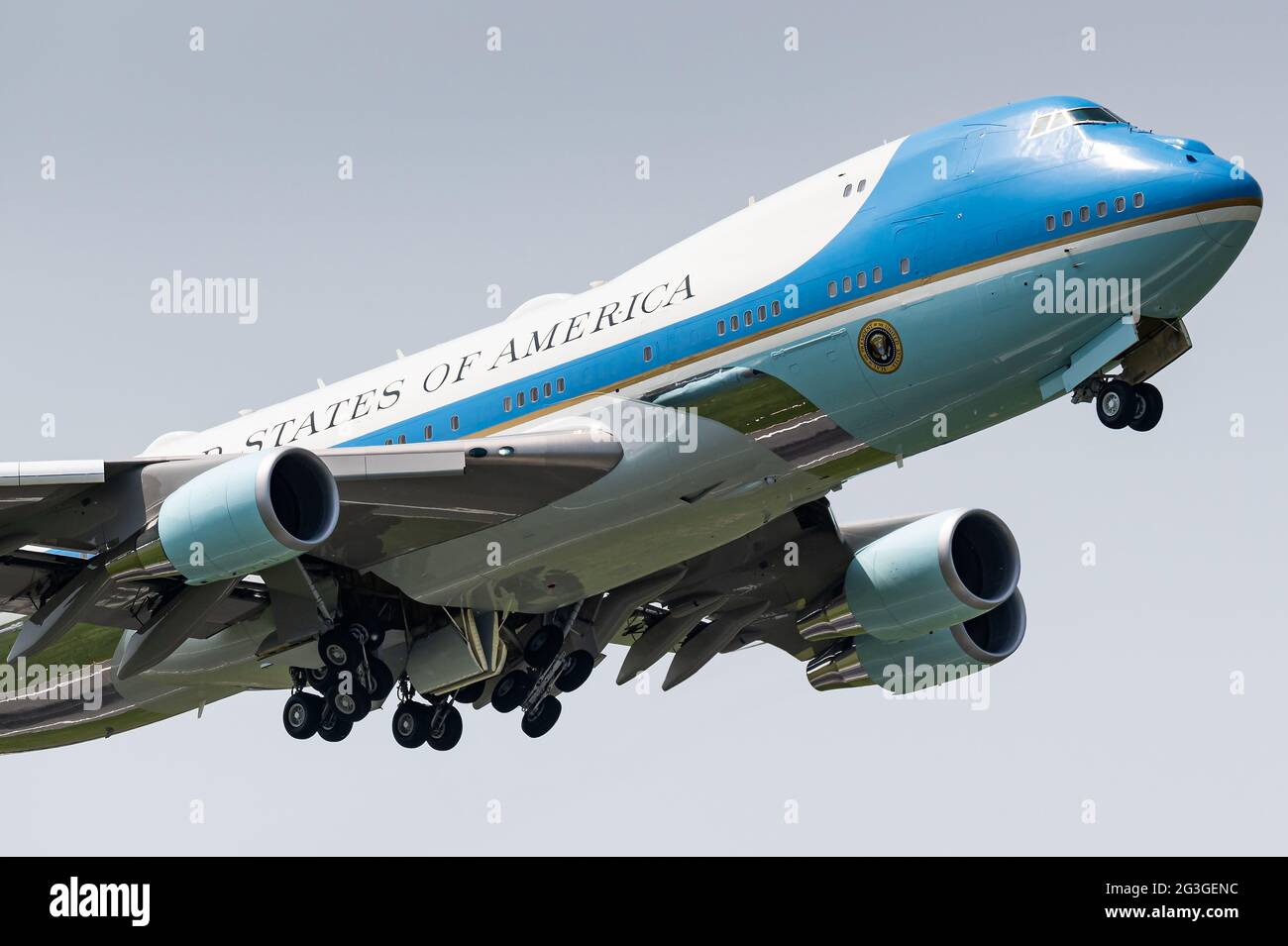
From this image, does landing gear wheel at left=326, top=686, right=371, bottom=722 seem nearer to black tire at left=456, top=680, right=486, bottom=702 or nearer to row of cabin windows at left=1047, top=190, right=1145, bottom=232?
black tire at left=456, top=680, right=486, bottom=702

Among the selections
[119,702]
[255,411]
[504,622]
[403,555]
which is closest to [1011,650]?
[504,622]

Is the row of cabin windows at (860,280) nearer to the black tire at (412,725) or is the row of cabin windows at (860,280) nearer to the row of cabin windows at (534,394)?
the row of cabin windows at (534,394)

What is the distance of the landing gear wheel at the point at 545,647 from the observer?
2967cm

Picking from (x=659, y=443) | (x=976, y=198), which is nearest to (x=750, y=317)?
(x=659, y=443)

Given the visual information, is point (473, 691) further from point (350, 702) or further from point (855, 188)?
point (855, 188)

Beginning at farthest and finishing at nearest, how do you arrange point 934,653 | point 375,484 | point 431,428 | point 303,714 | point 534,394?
point 934,653 → point 303,714 → point 431,428 → point 534,394 → point 375,484

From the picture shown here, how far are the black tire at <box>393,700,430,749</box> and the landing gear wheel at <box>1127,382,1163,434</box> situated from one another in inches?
498

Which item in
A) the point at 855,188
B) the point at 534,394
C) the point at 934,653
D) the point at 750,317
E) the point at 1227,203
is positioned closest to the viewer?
the point at 1227,203

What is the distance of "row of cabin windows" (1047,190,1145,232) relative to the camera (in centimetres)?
2233

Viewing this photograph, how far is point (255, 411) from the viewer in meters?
31.2

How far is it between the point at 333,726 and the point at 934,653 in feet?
33.1

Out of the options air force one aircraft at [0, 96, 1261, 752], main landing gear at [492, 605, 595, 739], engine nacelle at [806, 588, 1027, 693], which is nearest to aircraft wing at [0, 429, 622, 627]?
air force one aircraft at [0, 96, 1261, 752]

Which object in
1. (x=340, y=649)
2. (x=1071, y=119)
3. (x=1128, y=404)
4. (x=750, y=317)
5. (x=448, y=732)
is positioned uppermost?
(x=1071, y=119)

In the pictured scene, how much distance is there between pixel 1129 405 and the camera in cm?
2288
